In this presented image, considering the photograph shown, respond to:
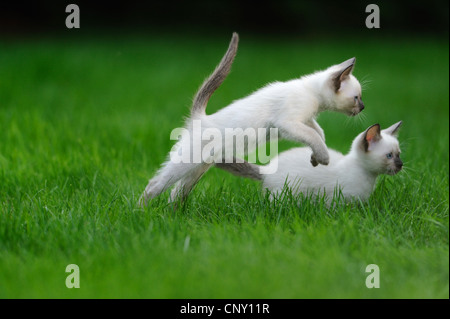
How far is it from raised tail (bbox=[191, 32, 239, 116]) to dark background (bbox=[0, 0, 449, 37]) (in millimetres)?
10304

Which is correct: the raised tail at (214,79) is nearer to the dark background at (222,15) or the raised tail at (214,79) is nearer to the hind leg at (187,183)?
the hind leg at (187,183)

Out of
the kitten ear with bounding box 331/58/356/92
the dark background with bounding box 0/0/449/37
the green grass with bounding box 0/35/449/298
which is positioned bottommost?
the green grass with bounding box 0/35/449/298

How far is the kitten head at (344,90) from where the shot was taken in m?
3.60

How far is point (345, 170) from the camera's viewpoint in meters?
3.82

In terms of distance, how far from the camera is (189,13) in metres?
14.3

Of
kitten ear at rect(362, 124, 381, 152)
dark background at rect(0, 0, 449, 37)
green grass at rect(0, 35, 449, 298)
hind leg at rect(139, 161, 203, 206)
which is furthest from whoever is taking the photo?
dark background at rect(0, 0, 449, 37)

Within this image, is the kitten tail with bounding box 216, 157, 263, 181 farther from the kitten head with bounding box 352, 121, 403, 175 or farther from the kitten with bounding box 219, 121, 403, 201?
the kitten head with bounding box 352, 121, 403, 175

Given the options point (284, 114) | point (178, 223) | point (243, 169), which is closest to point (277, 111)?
point (284, 114)

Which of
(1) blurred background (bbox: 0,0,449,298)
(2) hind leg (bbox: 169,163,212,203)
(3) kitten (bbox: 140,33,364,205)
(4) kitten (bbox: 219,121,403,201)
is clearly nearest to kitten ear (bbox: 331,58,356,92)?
(3) kitten (bbox: 140,33,364,205)

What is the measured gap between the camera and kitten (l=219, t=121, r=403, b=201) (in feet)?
12.3

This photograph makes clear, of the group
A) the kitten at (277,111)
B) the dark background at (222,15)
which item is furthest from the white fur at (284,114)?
the dark background at (222,15)

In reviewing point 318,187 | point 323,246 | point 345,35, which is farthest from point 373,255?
point 345,35

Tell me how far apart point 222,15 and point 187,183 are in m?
10.8

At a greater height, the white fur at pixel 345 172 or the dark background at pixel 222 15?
the dark background at pixel 222 15
